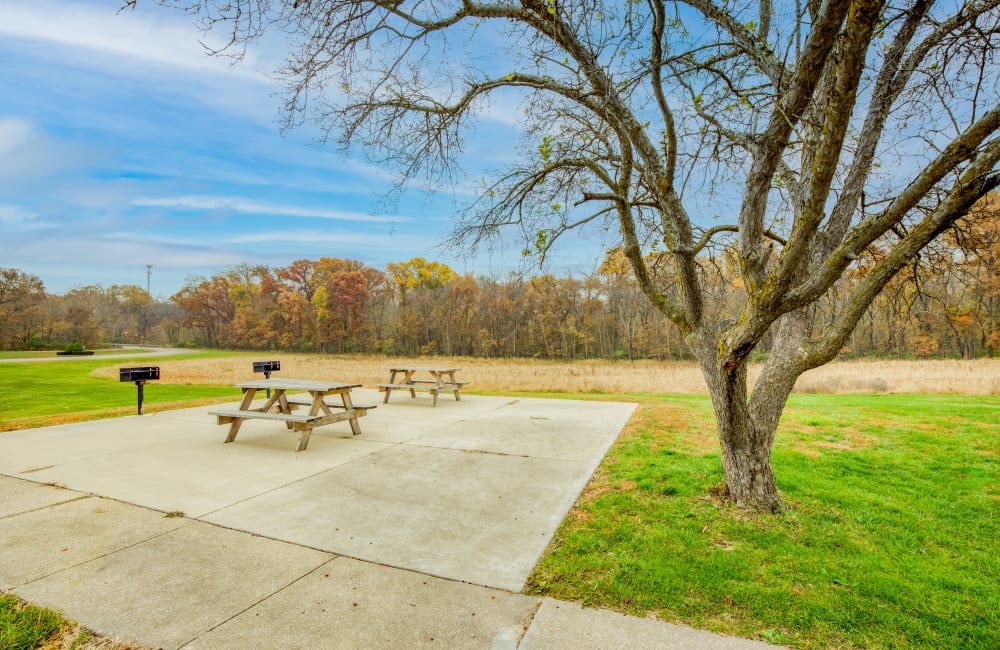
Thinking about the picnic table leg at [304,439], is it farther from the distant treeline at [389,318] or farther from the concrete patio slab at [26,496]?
the distant treeline at [389,318]

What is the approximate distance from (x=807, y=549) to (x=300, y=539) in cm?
347

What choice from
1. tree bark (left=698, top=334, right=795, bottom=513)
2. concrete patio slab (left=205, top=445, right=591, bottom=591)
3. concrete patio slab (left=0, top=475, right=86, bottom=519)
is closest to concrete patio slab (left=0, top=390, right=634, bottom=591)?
concrete patio slab (left=205, top=445, right=591, bottom=591)

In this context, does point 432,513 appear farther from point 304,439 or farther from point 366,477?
point 304,439

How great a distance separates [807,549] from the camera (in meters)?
3.00

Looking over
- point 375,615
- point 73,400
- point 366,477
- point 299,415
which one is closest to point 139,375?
point 299,415

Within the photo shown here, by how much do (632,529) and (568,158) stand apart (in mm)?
3142

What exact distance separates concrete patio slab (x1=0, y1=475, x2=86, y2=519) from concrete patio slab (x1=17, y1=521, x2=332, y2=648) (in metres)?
1.46

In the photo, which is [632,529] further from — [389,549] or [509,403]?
[509,403]

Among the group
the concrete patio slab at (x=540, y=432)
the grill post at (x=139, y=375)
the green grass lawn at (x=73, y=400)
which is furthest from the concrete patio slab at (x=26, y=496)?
the green grass lawn at (x=73, y=400)

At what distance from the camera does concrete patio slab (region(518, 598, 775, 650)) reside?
2.01 metres

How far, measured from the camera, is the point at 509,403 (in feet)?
31.4

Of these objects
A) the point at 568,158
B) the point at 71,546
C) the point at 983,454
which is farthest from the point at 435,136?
the point at 983,454

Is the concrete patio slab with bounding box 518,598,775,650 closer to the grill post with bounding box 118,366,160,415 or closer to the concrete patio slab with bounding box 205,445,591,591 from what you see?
the concrete patio slab with bounding box 205,445,591,591

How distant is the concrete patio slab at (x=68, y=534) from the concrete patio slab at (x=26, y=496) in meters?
0.12
